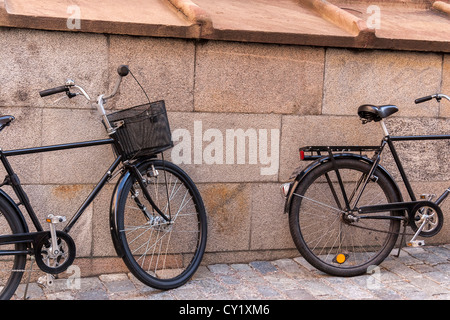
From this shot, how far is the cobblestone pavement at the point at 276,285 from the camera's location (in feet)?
15.5

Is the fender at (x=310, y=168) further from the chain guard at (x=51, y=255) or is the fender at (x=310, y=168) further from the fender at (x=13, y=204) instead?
the fender at (x=13, y=204)

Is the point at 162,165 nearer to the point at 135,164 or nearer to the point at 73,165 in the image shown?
the point at 135,164

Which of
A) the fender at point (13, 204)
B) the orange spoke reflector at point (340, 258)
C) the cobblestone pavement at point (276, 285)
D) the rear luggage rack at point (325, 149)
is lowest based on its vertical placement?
the cobblestone pavement at point (276, 285)

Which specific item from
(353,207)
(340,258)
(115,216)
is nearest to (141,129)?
(115,216)

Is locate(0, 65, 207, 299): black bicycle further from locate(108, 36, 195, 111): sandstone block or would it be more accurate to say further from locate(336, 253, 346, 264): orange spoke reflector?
locate(336, 253, 346, 264): orange spoke reflector

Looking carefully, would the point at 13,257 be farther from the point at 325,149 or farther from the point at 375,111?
the point at 375,111

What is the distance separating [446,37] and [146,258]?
3.20 metres

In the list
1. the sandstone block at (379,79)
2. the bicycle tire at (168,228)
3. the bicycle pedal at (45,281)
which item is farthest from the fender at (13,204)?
the sandstone block at (379,79)

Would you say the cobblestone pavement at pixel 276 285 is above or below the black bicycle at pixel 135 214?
below

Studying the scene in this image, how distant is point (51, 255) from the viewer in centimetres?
438

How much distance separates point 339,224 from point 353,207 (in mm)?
545

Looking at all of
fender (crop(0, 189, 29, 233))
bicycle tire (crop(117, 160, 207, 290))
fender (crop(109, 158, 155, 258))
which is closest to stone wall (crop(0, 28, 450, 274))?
bicycle tire (crop(117, 160, 207, 290))

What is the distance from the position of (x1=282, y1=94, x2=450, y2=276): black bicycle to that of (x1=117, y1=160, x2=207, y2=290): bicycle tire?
75cm

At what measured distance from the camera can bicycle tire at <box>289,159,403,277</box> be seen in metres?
5.11
